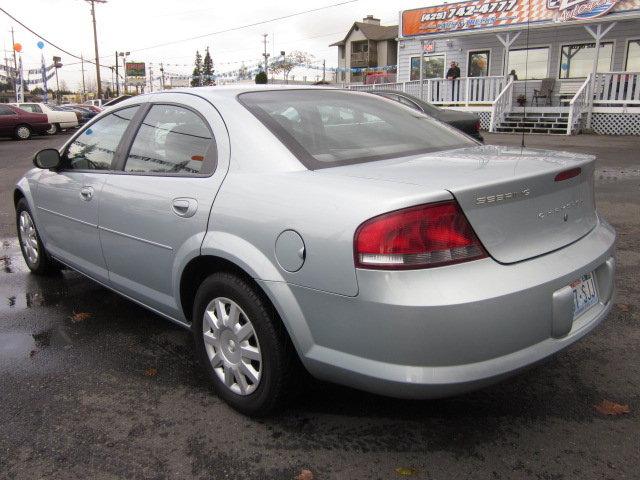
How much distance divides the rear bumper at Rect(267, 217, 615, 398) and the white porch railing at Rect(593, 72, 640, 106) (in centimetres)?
1793

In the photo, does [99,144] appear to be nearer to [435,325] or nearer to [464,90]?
[435,325]

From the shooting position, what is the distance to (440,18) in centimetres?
2080

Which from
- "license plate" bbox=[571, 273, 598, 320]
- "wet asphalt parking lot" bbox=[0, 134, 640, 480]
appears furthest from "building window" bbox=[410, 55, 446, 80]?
"license plate" bbox=[571, 273, 598, 320]

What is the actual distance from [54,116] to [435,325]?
27.7 metres

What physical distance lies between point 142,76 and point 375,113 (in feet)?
281

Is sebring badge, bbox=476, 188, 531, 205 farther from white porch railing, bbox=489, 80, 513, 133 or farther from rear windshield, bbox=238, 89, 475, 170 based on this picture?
white porch railing, bbox=489, 80, 513, 133

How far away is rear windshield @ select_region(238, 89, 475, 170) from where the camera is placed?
271cm

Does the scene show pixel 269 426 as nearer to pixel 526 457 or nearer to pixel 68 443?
pixel 68 443

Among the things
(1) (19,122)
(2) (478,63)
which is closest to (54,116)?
(1) (19,122)

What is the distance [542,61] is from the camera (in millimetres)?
20844

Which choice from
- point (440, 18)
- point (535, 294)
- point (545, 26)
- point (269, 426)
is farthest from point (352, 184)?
point (440, 18)

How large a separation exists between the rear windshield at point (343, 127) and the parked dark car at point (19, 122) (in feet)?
78.4

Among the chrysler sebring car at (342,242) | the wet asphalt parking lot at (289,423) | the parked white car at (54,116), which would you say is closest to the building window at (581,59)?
the wet asphalt parking lot at (289,423)

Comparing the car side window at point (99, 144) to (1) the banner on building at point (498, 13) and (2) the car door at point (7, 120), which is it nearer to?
(1) the banner on building at point (498, 13)
